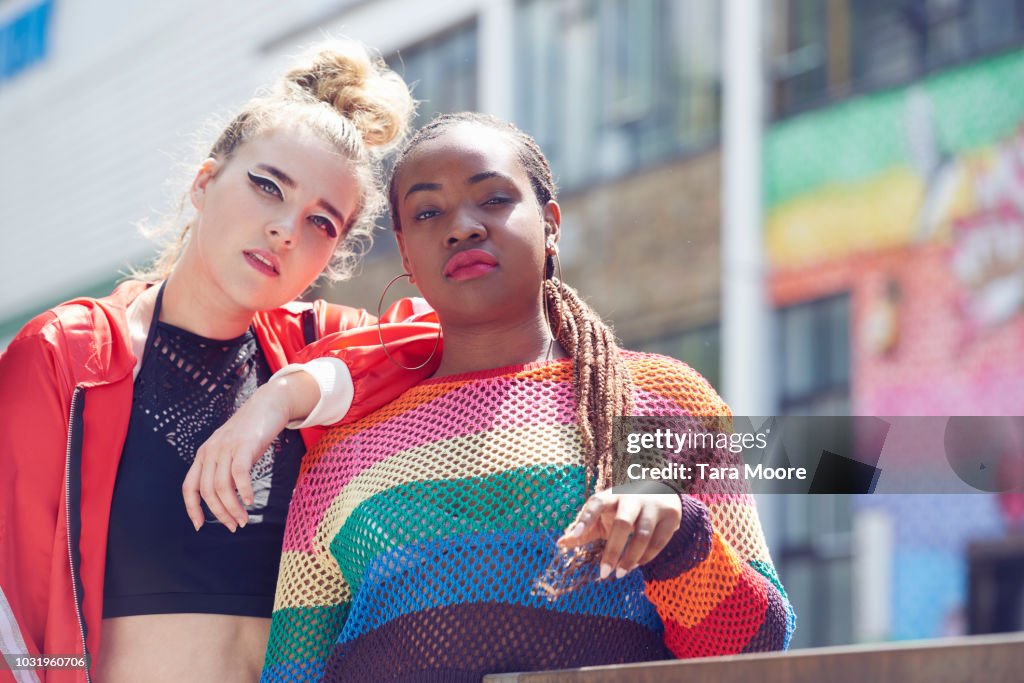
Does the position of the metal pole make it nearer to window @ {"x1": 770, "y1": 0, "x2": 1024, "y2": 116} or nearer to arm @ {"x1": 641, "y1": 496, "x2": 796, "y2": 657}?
window @ {"x1": 770, "y1": 0, "x2": 1024, "y2": 116}

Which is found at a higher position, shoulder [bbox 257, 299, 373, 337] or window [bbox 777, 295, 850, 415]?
window [bbox 777, 295, 850, 415]

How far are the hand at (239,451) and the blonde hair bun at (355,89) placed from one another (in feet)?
2.00

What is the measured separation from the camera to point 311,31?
9156 mm

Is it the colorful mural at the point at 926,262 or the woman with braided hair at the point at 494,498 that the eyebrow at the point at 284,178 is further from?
the colorful mural at the point at 926,262

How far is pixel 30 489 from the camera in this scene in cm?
204

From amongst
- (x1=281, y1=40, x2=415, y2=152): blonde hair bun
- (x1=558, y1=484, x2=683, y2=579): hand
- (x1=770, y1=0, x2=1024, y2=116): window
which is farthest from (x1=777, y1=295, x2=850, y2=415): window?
(x1=558, y1=484, x2=683, y2=579): hand

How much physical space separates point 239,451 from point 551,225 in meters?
0.52

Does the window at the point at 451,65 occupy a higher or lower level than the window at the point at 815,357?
higher

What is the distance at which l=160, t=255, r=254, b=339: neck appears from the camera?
2.32 metres

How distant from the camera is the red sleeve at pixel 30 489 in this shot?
2.02m

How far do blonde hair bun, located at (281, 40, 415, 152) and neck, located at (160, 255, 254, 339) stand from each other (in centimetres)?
37

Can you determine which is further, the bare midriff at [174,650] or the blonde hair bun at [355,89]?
the blonde hair bun at [355,89]

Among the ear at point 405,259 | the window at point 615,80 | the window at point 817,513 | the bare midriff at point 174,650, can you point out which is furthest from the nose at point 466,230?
the window at point 615,80

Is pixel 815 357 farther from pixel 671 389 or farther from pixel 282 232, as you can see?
pixel 671 389
